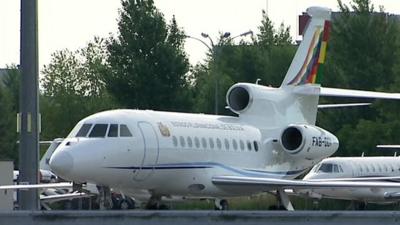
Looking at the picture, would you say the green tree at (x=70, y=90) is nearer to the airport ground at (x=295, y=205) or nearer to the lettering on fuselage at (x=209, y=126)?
the airport ground at (x=295, y=205)

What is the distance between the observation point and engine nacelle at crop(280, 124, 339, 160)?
1266 inches

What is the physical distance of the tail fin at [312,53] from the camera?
34281 mm

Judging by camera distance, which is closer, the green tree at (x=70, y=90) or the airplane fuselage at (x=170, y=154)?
the airplane fuselage at (x=170, y=154)

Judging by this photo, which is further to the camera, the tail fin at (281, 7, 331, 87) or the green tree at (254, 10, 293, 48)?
the green tree at (254, 10, 293, 48)

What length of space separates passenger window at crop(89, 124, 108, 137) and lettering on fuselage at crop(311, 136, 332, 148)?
21.2 ft

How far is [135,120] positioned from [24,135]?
4791 mm

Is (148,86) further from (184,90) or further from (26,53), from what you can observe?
(26,53)

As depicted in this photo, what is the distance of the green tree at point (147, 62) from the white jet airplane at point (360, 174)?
15619 millimetres

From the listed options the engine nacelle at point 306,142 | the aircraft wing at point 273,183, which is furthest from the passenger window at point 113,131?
the engine nacelle at point 306,142

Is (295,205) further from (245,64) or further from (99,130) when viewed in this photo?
(245,64)

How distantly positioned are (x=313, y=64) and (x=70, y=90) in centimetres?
4217

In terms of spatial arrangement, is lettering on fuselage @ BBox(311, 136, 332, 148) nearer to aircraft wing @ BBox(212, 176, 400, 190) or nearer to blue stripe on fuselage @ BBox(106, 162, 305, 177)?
blue stripe on fuselage @ BBox(106, 162, 305, 177)

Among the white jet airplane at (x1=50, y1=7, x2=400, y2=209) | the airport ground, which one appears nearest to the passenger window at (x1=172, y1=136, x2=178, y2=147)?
the white jet airplane at (x1=50, y1=7, x2=400, y2=209)

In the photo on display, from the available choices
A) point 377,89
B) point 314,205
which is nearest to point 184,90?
point 377,89
